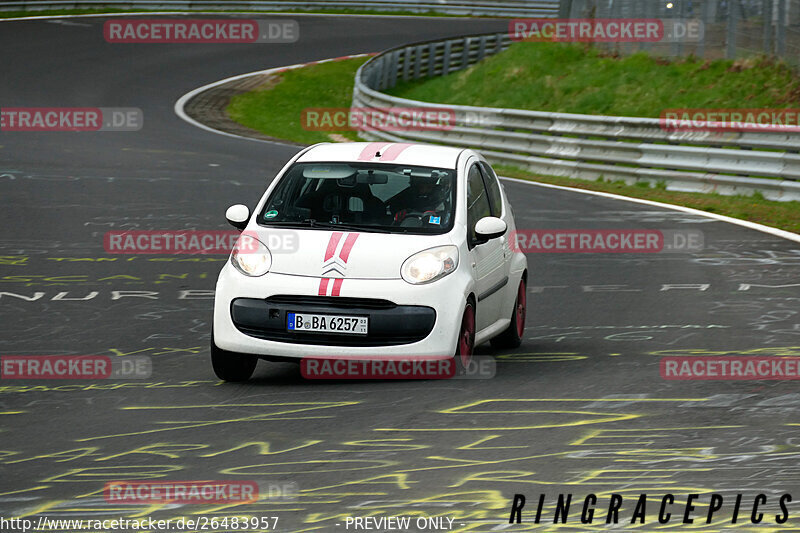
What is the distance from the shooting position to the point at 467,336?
897 centimetres

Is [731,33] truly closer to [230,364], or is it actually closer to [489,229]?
[489,229]

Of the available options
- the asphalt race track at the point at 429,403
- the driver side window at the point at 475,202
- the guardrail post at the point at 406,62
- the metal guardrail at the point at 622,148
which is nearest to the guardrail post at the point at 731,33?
the metal guardrail at the point at 622,148

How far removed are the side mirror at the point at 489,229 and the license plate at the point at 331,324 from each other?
117cm

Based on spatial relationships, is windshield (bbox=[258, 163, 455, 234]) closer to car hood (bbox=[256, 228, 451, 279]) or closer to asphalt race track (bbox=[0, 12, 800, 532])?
car hood (bbox=[256, 228, 451, 279])

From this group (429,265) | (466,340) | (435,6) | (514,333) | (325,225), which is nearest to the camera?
(429,265)

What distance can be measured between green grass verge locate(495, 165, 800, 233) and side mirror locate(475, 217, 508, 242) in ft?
28.2

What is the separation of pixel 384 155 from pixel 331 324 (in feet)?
5.54

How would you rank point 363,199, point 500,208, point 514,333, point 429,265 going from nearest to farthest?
1. point 429,265
2. point 363,199
3. point 514,333
4. point 500,208

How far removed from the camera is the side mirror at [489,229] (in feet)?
30.1

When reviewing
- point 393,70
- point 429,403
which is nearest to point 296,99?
point 393,70

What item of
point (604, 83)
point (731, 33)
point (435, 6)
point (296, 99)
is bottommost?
point (435, 6)

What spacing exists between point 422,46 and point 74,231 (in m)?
24.7

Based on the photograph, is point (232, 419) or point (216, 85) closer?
point (232, 419)

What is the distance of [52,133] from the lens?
90.3 feet
